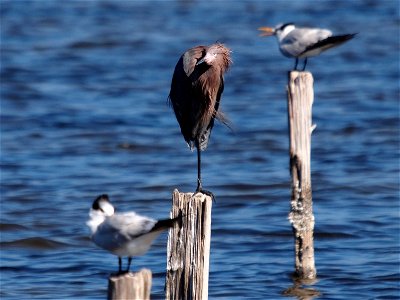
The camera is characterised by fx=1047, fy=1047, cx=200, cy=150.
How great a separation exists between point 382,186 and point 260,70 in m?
8.86

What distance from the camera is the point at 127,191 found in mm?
13570

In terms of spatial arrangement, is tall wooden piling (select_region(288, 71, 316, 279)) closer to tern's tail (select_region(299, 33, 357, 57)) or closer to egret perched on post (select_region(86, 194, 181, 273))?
tern's tail (select_region(299, 33, 357, 57))

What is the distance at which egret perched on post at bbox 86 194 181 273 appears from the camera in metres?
4.91

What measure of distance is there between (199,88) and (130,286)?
263 centimetres

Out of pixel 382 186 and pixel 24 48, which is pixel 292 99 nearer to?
pixel 382 186

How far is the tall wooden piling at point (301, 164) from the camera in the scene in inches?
338

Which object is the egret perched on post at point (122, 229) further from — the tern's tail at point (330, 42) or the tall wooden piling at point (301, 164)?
the tern's tail at point (330, 42)

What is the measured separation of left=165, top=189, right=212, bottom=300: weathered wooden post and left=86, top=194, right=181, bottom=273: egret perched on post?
40.2 inches

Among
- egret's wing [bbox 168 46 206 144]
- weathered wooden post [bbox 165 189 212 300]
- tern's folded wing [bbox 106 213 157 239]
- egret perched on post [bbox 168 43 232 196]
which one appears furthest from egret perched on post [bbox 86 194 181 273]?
egret's wing [bbox 168 46 206 144]

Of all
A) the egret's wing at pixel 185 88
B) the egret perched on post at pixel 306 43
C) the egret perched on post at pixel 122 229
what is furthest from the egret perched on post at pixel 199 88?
the egret perched on post at pixel 306 43

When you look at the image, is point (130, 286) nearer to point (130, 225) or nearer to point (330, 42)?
point (130, 225)

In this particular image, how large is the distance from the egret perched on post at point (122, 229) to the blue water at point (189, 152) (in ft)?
14.1

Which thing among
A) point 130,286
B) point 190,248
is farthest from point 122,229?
Result: point 190,248

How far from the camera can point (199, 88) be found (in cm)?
718
